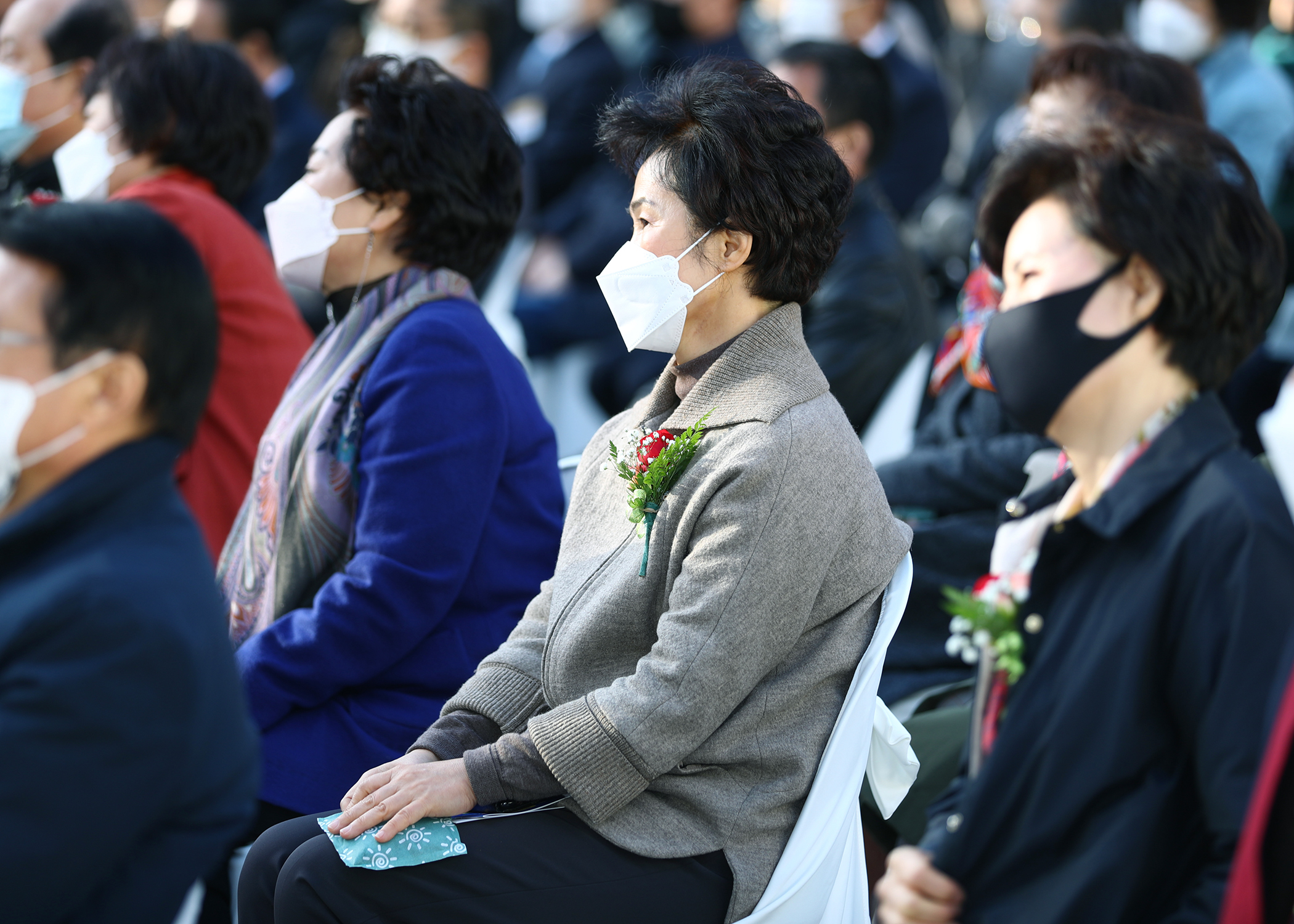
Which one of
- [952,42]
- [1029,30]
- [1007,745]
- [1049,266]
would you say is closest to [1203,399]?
[1049,266]

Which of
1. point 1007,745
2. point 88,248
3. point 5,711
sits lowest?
point 1007,745

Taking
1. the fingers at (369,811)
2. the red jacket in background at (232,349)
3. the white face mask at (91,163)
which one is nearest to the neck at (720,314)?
the fingers at (369,811)

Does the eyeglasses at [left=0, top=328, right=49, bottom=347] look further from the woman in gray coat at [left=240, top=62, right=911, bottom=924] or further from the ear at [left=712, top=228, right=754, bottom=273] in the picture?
the ear at [left=712, top=228, right=754, bottom=273]

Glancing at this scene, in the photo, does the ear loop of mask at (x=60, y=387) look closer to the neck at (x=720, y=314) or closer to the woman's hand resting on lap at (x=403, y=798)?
the woman's hand resting on lap at (x=403, y=798)

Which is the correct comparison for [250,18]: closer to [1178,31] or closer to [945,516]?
[1178,31]

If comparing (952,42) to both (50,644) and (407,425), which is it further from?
(50,644)

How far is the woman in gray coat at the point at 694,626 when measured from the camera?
81.4 inches

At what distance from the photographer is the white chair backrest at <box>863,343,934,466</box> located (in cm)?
367

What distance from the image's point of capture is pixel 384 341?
2738mm

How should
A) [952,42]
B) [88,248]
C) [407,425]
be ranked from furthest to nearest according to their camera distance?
[952,42] < [407,425] < [88,248]

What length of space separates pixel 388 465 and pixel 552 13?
5.52 metres

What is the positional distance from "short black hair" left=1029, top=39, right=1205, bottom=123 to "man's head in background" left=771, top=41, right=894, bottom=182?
2.68 feet

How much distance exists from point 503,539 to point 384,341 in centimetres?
49

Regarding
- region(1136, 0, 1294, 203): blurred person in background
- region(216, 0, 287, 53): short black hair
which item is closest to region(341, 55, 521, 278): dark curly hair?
region(1136, 0, 1294, 203): blurred person in background
